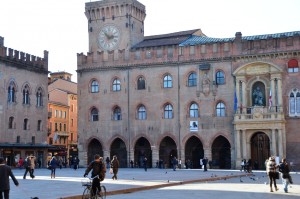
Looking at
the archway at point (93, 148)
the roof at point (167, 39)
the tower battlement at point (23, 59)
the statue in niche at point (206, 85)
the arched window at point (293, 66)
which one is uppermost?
the roof at point (167, 39)

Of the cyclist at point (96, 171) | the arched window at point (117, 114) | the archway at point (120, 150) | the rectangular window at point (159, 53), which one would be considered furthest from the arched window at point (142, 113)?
the cyclist at point (96, 171)

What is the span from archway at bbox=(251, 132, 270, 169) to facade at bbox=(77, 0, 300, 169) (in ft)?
0.32

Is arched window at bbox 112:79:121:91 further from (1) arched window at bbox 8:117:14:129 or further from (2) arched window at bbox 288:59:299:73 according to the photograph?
(2) arched window at bbox 288:59:299:73

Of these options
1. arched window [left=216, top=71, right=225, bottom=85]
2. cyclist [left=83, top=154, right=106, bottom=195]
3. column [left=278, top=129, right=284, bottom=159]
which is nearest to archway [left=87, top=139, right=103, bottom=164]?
arched window [left=216, top=71, right=225, bottom=85]

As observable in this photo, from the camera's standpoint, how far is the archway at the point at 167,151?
51906 mm

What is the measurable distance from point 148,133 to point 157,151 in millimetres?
2144

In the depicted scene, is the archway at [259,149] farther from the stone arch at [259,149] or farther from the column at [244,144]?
the column at [244,144]

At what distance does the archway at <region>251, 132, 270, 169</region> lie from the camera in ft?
157

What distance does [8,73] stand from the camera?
50031 mm

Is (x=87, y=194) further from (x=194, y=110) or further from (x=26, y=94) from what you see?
(x=26, y=94)

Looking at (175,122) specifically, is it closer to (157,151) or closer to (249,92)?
(157,151)

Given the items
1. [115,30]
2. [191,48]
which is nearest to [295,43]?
[191,48]

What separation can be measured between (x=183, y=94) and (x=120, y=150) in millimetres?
9598

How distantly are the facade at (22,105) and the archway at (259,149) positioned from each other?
22039 millimetres
